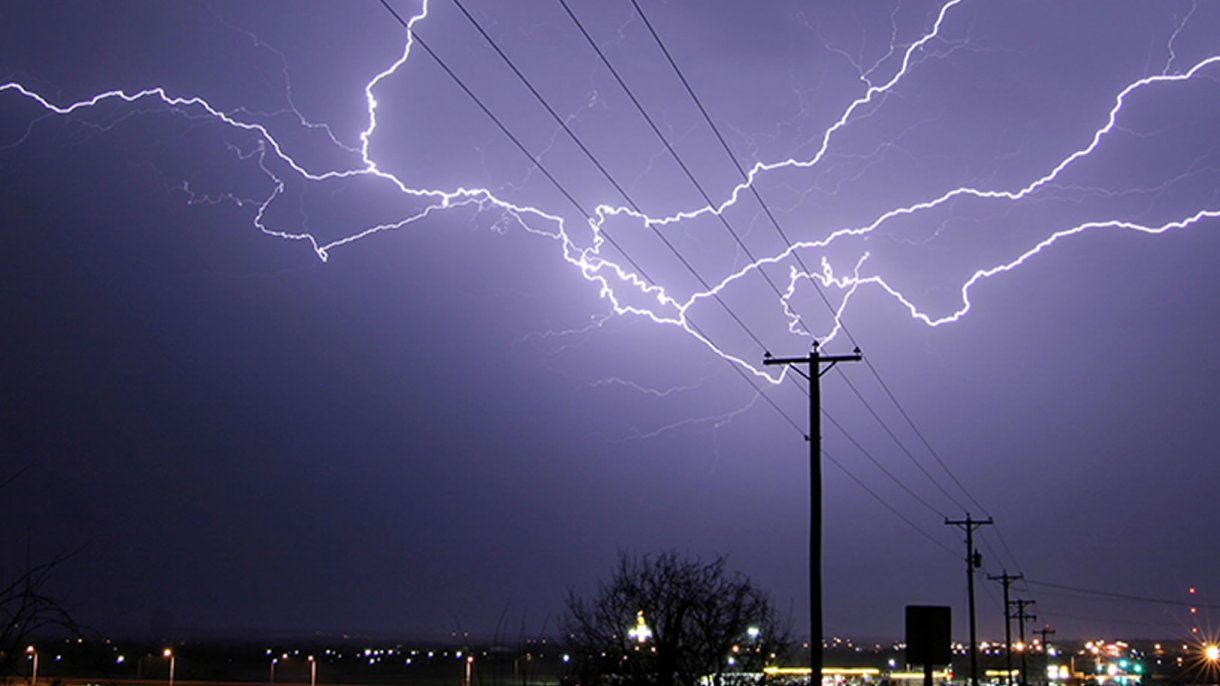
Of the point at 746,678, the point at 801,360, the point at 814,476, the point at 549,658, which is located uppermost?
the point at 801,360

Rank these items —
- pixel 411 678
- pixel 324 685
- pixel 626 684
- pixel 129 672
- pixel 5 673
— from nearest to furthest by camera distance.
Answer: pixel 5 673 < pixel 626 684 < pixel 324 685 < pixel 411 678 < pixel 129 672

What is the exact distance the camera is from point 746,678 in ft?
51.4

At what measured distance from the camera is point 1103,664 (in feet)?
385

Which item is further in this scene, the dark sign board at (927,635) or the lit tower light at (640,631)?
the lit tower light at (640,631)

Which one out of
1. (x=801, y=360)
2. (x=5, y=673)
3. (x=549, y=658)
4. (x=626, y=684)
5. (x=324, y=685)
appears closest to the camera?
(x=5, y=673)

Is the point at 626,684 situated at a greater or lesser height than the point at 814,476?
lesser

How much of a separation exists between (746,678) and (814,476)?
4805 millimetres

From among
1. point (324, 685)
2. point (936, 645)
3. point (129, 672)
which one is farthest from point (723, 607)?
point (129, 672)

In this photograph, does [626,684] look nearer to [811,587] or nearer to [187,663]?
[811,587]

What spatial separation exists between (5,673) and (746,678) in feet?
37.8

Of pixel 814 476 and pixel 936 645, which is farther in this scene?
pixel 814 476

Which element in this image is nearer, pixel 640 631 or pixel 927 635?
pixel 927 635

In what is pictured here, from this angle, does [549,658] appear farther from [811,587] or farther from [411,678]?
[811,587]

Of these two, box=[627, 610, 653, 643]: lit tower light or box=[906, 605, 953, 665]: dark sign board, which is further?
box=[627, 610, 653, 643]: lit tower light
